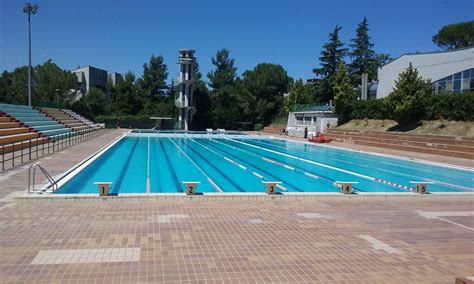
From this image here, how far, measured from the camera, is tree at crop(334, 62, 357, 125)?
32750 millimetres

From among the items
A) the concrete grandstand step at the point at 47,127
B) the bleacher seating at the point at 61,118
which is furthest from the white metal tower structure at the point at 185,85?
the concrete grandstand step at the point at 47,127

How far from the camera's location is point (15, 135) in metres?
18.2

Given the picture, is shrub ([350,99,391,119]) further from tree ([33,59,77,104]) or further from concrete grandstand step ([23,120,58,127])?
tree ([33,59,77,104])

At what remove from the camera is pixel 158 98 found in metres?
56.9

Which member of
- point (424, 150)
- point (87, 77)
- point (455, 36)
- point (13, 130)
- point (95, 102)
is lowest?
point (424, 150)

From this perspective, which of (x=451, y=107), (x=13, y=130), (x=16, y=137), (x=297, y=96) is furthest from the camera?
(x=297, y=96)

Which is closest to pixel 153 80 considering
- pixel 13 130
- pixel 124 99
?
pixel 124 99

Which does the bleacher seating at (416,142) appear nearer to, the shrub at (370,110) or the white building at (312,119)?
the shrub at (370,110)

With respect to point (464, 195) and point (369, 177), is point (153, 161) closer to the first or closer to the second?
point (369, 177)

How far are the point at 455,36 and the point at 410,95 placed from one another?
129ft

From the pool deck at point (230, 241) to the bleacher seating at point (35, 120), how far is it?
14532mm

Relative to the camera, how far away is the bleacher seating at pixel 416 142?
63.2ft

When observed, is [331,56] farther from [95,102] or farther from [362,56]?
[95,102]

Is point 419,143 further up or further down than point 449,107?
further down
